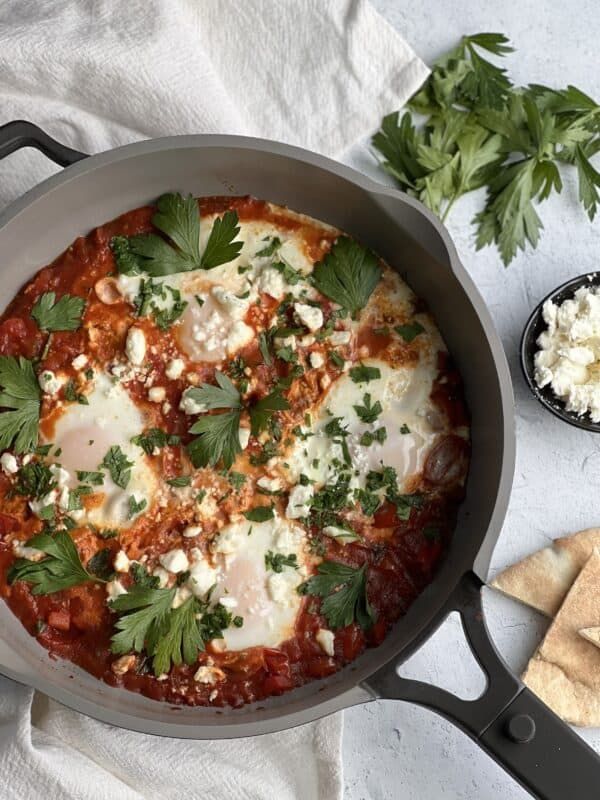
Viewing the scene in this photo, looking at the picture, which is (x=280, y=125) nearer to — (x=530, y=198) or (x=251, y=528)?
(x=530, y=198)

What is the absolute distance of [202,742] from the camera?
3.48m

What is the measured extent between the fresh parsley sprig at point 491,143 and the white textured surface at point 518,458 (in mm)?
86

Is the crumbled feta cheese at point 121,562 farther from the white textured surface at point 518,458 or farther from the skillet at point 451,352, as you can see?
the white textured surface at point 518,458

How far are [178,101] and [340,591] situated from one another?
1.90 meters

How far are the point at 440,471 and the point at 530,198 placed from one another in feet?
3.72

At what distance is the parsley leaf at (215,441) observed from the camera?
3314 mm

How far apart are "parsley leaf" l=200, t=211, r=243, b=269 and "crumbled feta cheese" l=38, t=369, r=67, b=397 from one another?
65 cm

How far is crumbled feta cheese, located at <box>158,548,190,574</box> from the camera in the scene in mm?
3285

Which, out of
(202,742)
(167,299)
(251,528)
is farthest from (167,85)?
(202,742)

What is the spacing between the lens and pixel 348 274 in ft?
11.4

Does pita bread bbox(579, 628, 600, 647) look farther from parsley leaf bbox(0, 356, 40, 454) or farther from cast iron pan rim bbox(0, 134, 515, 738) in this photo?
parsley leaf bbox(0, 356, 40, 454)

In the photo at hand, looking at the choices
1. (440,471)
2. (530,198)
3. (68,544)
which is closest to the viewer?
(68,544)

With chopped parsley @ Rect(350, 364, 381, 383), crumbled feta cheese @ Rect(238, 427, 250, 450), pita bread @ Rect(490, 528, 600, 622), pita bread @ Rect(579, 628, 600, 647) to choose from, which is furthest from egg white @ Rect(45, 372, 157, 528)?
pita bread @ Rect(579, 628, 600, 647)

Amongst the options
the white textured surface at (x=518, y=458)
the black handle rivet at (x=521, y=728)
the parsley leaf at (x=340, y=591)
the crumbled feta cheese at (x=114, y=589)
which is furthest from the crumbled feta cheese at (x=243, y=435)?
the black handle rivet at (x=521, y=728)
